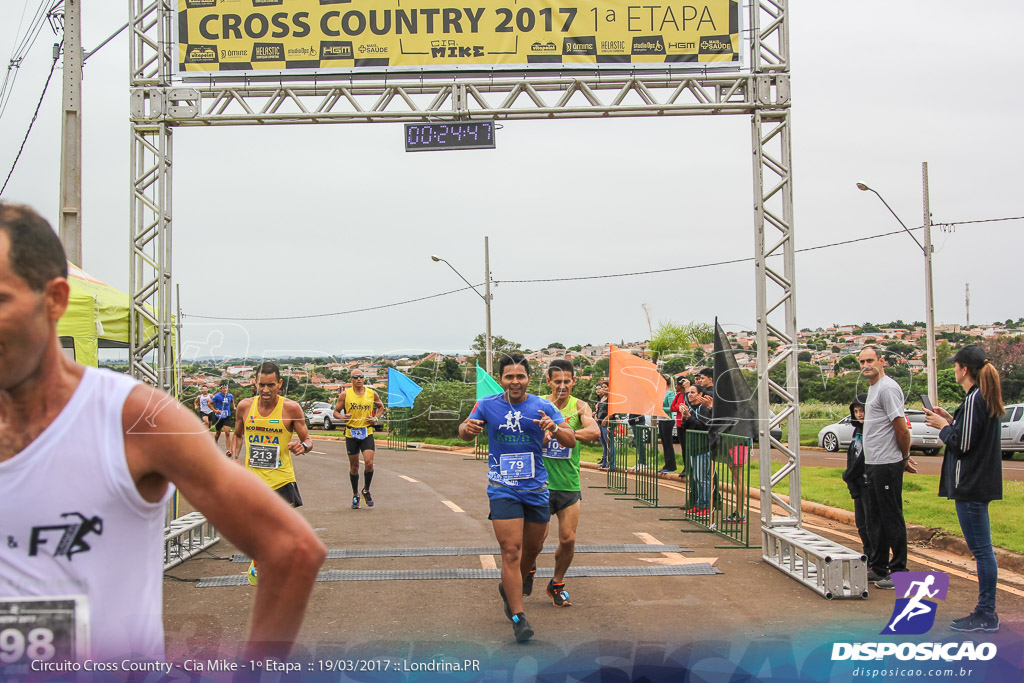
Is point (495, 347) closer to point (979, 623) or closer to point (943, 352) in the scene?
point (943, 352)

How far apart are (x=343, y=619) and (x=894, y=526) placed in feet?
16.4

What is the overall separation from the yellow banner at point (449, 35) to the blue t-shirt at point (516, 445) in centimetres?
477

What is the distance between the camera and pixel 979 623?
246 inches

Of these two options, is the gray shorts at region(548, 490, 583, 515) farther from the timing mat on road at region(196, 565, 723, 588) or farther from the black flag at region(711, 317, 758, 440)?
the black flag at region(711, 317, 758, 440)

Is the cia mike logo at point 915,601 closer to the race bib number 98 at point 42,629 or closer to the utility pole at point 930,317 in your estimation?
the race bib number 98 at point 42,629

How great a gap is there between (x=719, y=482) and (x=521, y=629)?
5592mm

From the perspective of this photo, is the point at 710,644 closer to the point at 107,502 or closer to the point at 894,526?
the point at 894,526

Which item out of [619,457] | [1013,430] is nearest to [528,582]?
[619,457]

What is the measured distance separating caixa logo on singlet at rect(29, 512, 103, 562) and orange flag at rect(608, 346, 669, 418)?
11.5 metres

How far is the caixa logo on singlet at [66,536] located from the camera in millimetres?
1722

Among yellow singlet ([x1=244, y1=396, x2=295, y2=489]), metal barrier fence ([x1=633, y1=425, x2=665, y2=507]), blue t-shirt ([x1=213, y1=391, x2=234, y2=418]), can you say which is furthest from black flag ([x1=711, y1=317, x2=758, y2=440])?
blue t-shirt ([x1=213, y1=391, x2=234, y2=418])

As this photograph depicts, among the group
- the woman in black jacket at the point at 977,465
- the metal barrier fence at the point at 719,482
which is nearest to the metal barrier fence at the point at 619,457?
the metal barrier fence at the point at 719,482

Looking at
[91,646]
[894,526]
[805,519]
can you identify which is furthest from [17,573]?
[805,519]

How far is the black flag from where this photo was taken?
410 inches
